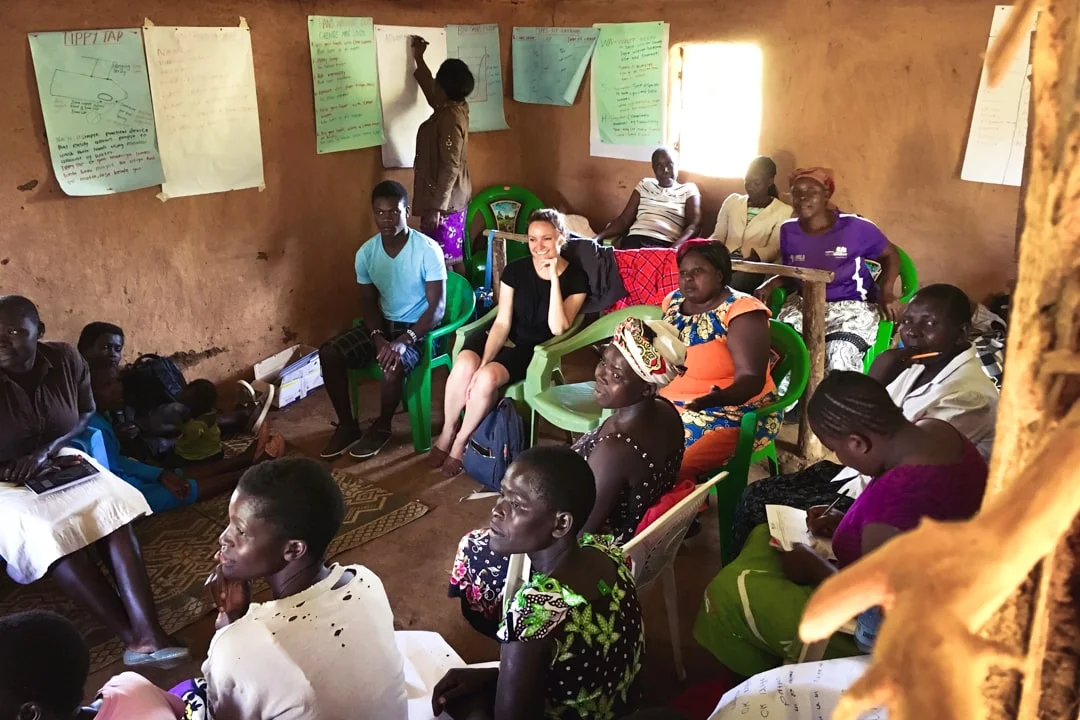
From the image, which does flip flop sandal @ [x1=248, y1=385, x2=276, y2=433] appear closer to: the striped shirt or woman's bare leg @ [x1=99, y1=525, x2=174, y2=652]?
woman's bare leg @ [x1=99, y1=525, x2=174, y2=652]

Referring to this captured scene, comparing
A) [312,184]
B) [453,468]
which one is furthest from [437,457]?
[312,184]

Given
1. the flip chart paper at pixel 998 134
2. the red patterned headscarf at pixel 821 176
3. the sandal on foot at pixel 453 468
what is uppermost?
the flip chart paper at pixel 998 134

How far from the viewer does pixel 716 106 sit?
5074 millimetres

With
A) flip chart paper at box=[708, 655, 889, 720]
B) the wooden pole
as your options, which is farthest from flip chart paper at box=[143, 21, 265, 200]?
flip chart paper at box=[708, 655, 889, 720]

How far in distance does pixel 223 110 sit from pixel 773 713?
3.73 m

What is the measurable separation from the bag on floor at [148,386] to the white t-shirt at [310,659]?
2.19 m

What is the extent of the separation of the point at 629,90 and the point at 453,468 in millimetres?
2979

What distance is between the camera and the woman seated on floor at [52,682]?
1.33m

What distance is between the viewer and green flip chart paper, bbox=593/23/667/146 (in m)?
5.18

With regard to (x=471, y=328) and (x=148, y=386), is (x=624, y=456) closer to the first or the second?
(x=471, y=328)

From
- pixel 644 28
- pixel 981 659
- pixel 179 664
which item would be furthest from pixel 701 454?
pixel 644 28

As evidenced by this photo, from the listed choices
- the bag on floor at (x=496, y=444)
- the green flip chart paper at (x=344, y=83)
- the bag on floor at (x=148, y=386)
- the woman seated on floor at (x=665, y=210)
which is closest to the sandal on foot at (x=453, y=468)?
the bag on floor at (x=496, y=444)

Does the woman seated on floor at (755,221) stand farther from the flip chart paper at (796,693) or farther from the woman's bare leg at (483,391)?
the flip chart paper at (796,693)

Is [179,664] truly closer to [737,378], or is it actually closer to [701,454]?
[701,454]
